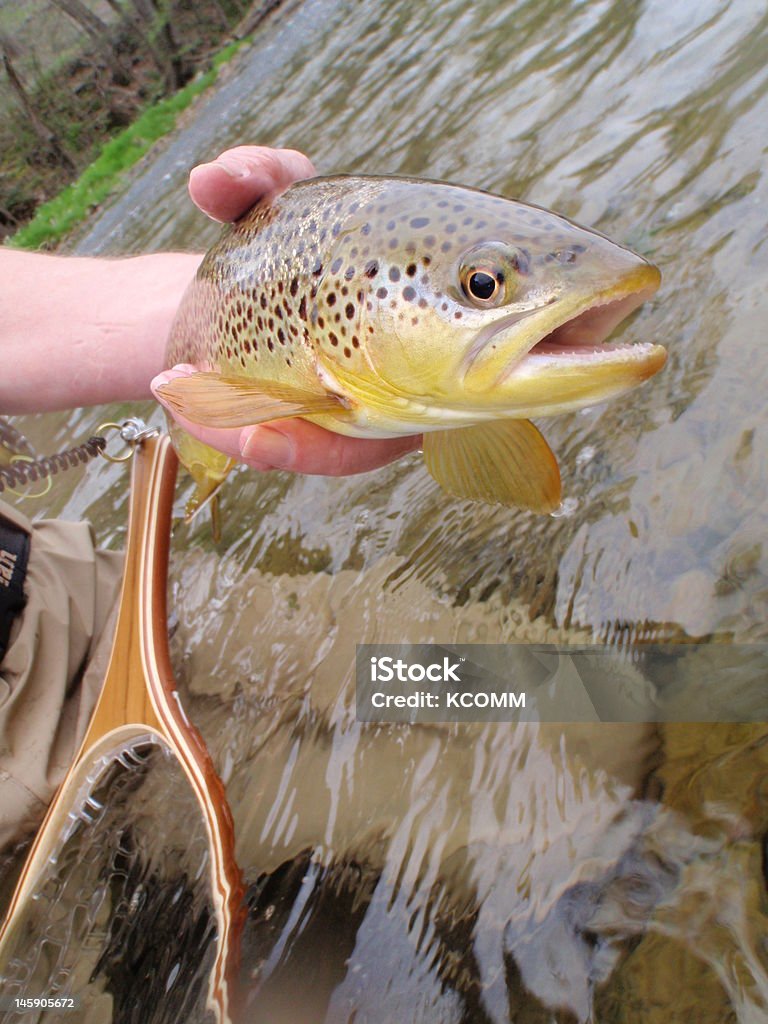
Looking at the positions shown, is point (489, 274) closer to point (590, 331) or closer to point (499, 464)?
point (590, 331)

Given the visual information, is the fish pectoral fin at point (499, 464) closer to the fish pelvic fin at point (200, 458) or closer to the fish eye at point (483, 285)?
the fish eye at point (483, 285)

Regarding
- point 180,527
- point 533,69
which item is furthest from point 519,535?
point 533,69

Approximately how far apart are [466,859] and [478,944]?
0.19m

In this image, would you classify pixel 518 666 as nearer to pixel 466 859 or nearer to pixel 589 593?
pixel 589 593

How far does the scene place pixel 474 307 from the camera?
1337 mm

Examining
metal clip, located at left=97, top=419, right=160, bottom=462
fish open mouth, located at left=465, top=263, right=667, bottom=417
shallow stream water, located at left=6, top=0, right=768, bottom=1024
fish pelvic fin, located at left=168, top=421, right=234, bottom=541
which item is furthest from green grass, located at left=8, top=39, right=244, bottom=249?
fish open mouth, located at left=465, top=263, right=667, bottom=417

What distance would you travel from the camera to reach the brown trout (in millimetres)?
1241

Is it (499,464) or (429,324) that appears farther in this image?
(499,464)

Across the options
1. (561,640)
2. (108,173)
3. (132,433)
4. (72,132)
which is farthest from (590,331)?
Result: (72,132)

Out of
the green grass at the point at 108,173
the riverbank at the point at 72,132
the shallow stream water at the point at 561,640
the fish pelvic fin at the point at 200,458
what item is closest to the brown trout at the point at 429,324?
the fish pelvic fin at the point at 200,458

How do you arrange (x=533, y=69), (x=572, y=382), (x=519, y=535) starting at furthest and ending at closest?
(x=533, y=69)
(x=519, y=535)
(x=572, y=382)

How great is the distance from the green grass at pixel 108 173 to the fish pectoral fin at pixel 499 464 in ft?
43.1

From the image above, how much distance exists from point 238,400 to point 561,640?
3.69ft

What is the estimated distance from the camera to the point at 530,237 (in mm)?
1281
